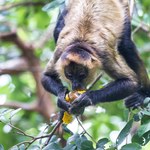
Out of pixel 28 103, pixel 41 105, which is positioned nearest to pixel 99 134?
pixel 41 105

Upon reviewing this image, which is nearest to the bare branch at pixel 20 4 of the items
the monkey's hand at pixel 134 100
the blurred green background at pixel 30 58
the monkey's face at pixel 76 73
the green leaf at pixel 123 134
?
the blurred green background at pixel 30 58

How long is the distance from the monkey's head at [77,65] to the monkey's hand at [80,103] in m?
0.09

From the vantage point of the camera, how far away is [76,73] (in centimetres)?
389

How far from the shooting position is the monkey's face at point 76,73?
12.7 ft

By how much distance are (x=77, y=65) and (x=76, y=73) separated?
0.21 ft

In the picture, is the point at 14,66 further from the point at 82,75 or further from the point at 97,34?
the point at 82,75

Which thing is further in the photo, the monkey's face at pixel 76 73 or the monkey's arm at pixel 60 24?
the monkey's arm at pixel 60 24

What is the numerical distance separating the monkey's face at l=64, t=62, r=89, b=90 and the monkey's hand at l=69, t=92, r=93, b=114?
0.32 ft

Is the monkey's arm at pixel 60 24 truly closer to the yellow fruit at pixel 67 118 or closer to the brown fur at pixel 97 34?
the brown fur at pixel 97 34

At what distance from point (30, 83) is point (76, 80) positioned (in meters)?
5.14

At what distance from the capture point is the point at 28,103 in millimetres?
8172

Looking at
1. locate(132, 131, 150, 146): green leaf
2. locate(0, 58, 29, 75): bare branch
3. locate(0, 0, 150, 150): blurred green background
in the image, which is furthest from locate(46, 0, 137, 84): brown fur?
locate(0, 58, 29, 75): bare branch

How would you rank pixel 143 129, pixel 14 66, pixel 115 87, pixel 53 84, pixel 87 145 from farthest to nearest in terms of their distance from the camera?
pixel 14 66 → pixel 53 84 → pixel 115 87 → pixel 143 129 → pixel 87 145

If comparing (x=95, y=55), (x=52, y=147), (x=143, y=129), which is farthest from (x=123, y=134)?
(x=95, y=55)
